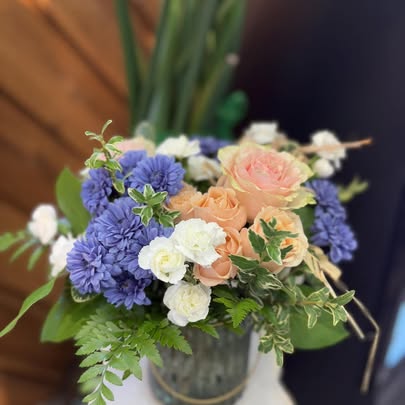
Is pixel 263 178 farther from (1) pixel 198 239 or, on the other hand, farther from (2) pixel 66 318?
(2) pixel 66 318

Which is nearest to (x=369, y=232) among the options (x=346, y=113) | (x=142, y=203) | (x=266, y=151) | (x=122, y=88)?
(x=346, y=113)

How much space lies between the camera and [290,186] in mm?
606

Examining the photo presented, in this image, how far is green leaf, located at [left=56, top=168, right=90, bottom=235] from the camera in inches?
28.7

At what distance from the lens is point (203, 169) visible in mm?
721

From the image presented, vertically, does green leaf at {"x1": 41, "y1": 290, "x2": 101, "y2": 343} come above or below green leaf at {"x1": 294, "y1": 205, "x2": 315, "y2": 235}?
below

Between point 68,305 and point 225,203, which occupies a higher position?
point 225,203

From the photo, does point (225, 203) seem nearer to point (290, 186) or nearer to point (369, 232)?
point (290, 186)

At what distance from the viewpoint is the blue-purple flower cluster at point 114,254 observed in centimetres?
56

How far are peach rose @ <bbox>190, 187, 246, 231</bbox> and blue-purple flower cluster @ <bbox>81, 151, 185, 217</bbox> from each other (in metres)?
0.04

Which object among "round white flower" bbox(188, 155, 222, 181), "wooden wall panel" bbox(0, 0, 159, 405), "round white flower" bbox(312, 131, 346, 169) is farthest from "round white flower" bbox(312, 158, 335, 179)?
"wooden wall panel" bbox(0, 0, 159, 405)

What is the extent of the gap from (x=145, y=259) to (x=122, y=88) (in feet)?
3.03

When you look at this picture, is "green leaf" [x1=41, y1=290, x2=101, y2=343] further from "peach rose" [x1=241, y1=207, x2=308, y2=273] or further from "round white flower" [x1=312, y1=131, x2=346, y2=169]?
"round white flower" [x1=312, y1=131, x2=346, y2=169]

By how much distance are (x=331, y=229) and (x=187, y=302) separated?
9.3 inches

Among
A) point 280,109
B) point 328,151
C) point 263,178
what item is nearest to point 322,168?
point 328,151
